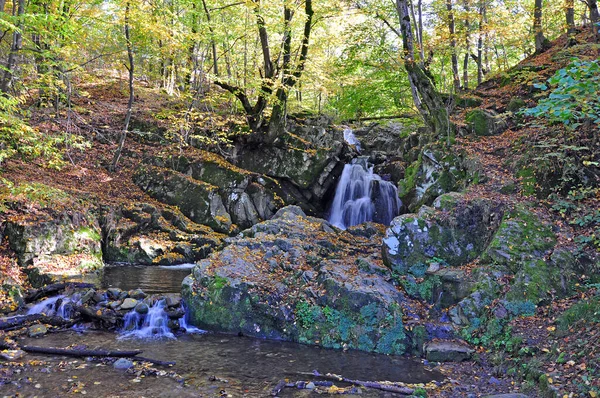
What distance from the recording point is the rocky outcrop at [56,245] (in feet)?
32.6

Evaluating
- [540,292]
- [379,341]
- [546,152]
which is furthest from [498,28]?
[379,341]

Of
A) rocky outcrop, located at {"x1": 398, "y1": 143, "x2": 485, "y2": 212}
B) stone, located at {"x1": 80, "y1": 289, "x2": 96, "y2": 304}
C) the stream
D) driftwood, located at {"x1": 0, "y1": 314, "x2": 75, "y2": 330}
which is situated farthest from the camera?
rocky outcrop, located at {"x1": 398, "y1": 143, "x2": 485, "y2": 212}

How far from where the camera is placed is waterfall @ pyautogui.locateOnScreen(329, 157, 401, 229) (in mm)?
15773

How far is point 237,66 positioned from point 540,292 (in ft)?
52.3

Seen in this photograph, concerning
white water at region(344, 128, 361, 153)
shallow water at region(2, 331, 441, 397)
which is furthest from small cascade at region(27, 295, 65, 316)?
white water at region(344, 128, 361, 153)

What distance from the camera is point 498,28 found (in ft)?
50.6

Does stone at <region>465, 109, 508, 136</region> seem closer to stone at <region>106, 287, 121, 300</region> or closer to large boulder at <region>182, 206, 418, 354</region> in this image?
large boulder at <region>182, 206, 418, 354</region>

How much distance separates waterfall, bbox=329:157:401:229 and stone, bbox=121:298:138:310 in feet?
31.1

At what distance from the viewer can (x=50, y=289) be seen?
9.12 meters

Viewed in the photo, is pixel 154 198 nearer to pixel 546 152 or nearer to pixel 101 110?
pixel 101 110

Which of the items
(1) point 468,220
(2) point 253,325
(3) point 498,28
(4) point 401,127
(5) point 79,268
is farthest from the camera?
(4) point 401,127

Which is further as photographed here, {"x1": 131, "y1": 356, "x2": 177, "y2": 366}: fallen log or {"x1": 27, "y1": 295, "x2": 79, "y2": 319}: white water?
{"x1": 27, "y1": 295, "x2": 79, "y2": 319}: white water

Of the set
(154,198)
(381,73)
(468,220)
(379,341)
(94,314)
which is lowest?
(379,341)

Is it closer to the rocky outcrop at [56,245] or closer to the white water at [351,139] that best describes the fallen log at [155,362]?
the rocky outcrop at [56,245]
